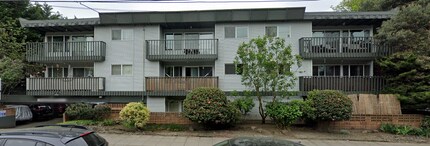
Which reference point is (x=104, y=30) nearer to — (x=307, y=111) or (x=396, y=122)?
(x=307, y=111)

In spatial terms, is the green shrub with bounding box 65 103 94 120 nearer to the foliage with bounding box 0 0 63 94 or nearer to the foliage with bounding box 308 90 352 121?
the foliage with bounding box 0 0 63 94

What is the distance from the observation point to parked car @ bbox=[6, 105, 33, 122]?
16844mm

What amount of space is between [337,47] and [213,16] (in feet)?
25.1

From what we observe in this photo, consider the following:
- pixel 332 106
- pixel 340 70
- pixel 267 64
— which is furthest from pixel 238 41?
pixel 340 70

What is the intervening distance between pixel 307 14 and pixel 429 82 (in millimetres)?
7169

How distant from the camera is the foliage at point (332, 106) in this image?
517 inches

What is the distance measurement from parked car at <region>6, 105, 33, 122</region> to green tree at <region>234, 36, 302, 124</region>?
13439mm

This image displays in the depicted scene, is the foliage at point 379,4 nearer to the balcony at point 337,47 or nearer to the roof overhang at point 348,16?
the roof overhang at point 348,16

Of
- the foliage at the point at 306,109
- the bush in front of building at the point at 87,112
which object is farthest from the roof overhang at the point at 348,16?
the bush in front of building at the point at 87,112

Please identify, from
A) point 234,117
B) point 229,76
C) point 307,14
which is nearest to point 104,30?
point 229,76

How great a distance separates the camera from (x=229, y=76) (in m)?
17.6

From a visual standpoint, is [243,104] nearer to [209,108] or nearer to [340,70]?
[209,108]

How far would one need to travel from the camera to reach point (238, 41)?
17609 millimetres

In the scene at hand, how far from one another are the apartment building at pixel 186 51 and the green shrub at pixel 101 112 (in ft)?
8.00
